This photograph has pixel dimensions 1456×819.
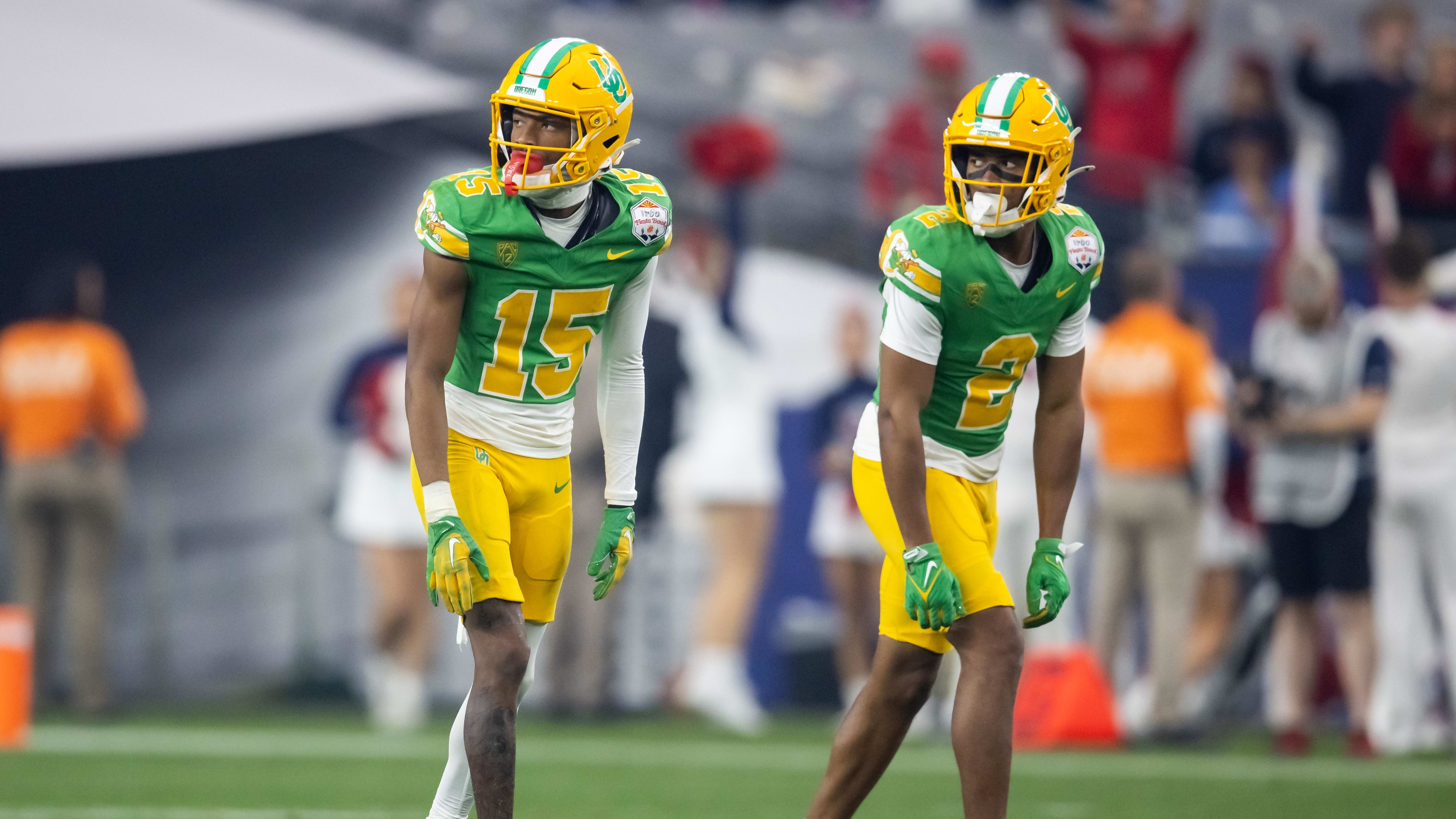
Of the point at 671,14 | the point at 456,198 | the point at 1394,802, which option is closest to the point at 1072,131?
the point at 456,198

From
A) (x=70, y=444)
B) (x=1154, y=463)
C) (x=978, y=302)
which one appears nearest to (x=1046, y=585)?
(x=978, y=302)

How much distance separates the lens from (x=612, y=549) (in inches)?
202

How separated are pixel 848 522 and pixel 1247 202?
340cm

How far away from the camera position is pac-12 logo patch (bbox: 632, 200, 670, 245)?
4.96m

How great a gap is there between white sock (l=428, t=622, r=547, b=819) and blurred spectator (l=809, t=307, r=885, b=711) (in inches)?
211

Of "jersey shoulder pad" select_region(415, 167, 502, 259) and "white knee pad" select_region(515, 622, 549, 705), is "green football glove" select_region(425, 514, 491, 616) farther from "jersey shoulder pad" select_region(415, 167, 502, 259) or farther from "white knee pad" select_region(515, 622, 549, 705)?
"jersey shoulder pad" select_region(415, 167, 502, 259)

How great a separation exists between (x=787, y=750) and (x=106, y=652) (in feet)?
15.4

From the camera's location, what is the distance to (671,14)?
1516 centimetres

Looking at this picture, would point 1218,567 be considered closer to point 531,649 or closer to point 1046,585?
point 1046,585

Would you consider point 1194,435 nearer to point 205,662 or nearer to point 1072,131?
point 1072,131

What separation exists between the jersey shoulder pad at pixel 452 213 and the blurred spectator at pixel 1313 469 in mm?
5150

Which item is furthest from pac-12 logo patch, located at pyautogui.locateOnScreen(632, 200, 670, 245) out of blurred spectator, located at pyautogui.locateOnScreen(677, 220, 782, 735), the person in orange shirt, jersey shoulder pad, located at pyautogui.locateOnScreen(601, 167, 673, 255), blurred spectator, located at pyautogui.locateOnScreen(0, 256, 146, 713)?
blurred spectator, located at pyautogui.locateOnScreen(0, 256, 146, 713)

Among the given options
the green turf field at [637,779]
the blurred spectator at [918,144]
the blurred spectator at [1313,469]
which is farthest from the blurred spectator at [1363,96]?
the green turf field at [637,779]

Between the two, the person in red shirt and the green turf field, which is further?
the person in red shirt
